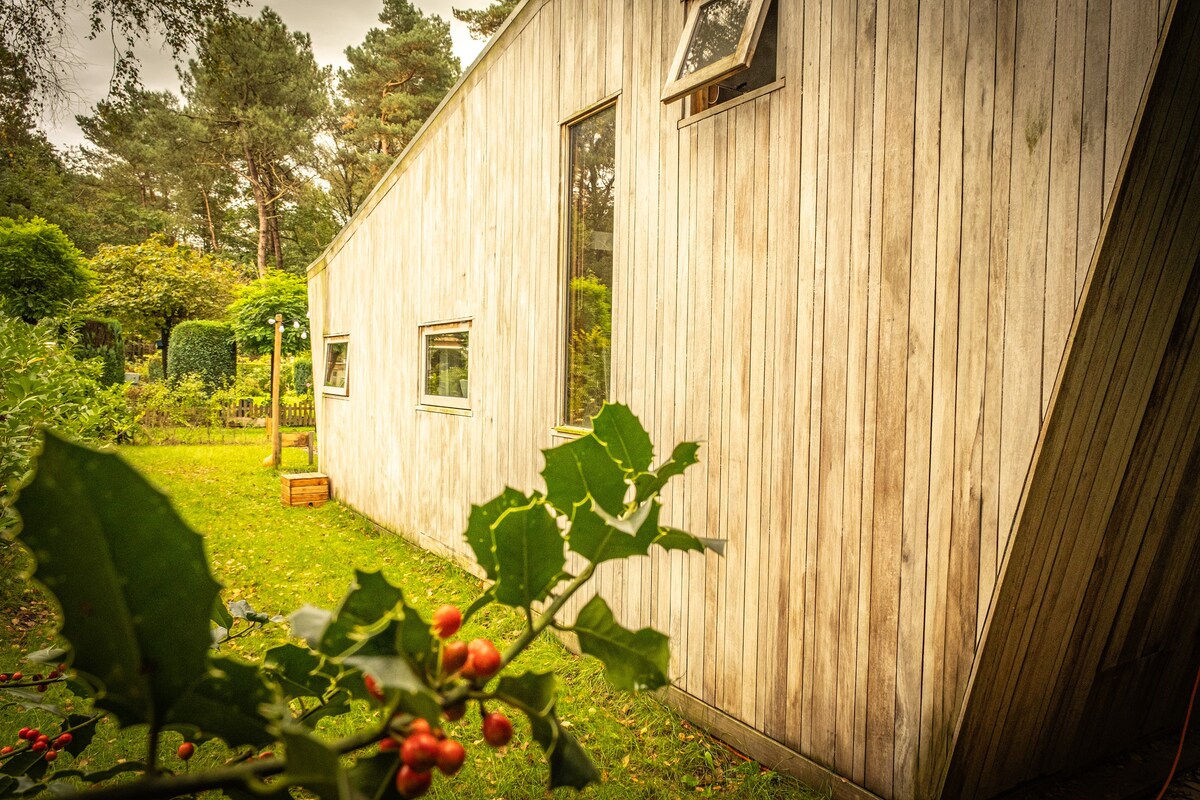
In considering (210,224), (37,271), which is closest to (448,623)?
(37,271)

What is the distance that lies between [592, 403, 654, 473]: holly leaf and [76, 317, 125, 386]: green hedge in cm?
1660

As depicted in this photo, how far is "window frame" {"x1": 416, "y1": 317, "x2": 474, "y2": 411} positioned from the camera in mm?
6332

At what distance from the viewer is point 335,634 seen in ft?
1.23

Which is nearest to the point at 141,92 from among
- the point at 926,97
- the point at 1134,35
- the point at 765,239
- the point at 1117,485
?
the point at 765,239

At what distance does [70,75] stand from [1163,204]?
9.62m

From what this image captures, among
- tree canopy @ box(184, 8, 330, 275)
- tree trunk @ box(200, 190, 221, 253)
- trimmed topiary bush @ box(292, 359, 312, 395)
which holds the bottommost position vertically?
trimmed topiary bush @ box(292, 359, 312, 395)

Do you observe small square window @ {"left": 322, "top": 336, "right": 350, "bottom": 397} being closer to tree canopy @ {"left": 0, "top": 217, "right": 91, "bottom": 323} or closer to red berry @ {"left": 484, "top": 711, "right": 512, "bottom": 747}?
tree canopy @ {"left": 0, "top": 217, "right": 91, "bottom": 323}

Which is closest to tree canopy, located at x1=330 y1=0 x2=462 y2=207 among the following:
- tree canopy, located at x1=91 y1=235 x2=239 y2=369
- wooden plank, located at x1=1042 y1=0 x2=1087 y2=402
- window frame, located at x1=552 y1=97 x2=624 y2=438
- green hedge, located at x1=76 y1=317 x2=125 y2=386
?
tree canopy, located at x1=91 y1=235 x2=239 y2=369

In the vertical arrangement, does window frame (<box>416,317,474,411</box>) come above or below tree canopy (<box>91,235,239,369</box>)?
below

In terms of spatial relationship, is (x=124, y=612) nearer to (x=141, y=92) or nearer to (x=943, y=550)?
(x=943, y=550)

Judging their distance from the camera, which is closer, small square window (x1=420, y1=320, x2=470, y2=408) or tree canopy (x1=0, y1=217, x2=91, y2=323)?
small square window (x1=420, y1=320, x2=470, y2=408)

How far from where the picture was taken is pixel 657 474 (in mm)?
408

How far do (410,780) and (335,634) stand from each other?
0.09 m

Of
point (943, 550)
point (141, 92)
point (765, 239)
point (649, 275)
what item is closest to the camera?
point (943, 550)
